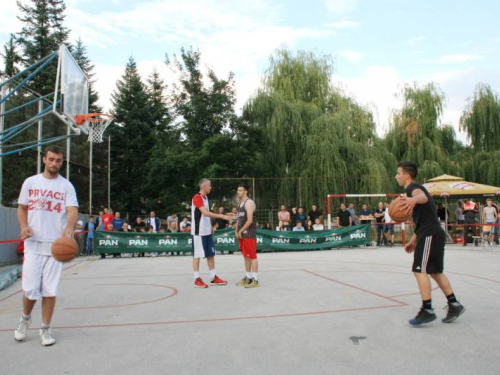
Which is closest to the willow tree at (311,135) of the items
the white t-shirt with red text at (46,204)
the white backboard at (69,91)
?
the white backboard at (69,91)

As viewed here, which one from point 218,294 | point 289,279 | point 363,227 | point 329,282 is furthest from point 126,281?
point 363,227

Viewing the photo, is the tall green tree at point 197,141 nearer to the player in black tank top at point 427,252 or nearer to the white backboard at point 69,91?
the white backboard at point 69,91

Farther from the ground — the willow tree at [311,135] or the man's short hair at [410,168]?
the willow tree at [311,135]

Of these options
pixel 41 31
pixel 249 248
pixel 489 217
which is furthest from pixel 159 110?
pixel 249 248

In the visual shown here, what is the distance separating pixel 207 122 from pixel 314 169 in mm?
8517

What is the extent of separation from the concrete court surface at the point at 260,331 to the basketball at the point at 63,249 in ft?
2.81

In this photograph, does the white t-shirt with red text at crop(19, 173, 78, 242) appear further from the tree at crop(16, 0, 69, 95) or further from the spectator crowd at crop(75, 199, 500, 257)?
the tree at crop(16, 0, 69, 95)

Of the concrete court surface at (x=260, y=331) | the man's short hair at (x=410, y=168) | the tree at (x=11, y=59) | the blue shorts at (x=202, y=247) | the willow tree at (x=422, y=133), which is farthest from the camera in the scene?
the tree at (x=11, y=59)

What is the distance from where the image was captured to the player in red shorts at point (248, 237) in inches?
319

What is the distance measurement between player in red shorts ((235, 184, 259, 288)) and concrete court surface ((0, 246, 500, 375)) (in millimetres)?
291

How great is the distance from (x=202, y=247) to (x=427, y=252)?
4.35 m

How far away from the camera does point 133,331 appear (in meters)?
4.89

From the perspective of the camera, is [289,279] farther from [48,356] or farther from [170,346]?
[48,356]

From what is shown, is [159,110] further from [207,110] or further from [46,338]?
[46,338]
